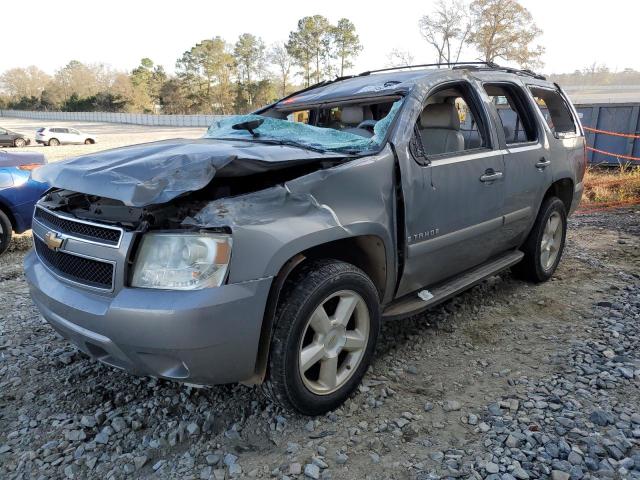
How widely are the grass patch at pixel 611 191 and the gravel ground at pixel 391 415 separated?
528 centimetres

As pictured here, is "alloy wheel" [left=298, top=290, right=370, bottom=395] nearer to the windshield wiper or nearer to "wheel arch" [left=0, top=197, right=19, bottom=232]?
the windshield wiper

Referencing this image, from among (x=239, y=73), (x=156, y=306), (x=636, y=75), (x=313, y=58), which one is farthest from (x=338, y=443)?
(x=636, y=75)

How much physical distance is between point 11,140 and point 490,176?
32.7 metres

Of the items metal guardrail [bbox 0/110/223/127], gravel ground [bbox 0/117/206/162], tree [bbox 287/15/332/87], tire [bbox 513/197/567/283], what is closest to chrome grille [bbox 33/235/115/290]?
tire [bbox 513/197/567/283]

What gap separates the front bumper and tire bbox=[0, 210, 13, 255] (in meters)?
4.19

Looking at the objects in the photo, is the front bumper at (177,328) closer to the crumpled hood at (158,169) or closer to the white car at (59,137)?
the crumpled hood at (158,169)

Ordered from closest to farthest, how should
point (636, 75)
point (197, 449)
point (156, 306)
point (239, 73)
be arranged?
point (156, 306) → point (197, 449) → point (239, 73) → point (636, 75)

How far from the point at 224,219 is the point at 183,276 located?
0.29 m

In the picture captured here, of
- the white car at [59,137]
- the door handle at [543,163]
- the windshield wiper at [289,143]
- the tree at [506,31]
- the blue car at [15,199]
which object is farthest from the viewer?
the tree at [506,31]

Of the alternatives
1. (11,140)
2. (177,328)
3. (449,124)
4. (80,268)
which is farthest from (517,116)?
(11,140)

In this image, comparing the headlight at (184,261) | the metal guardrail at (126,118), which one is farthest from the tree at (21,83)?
the headlight at (184,261)

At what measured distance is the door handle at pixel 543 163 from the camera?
3957mm

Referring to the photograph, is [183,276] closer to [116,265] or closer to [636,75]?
[116,265]

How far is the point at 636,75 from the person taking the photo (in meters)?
85.1
